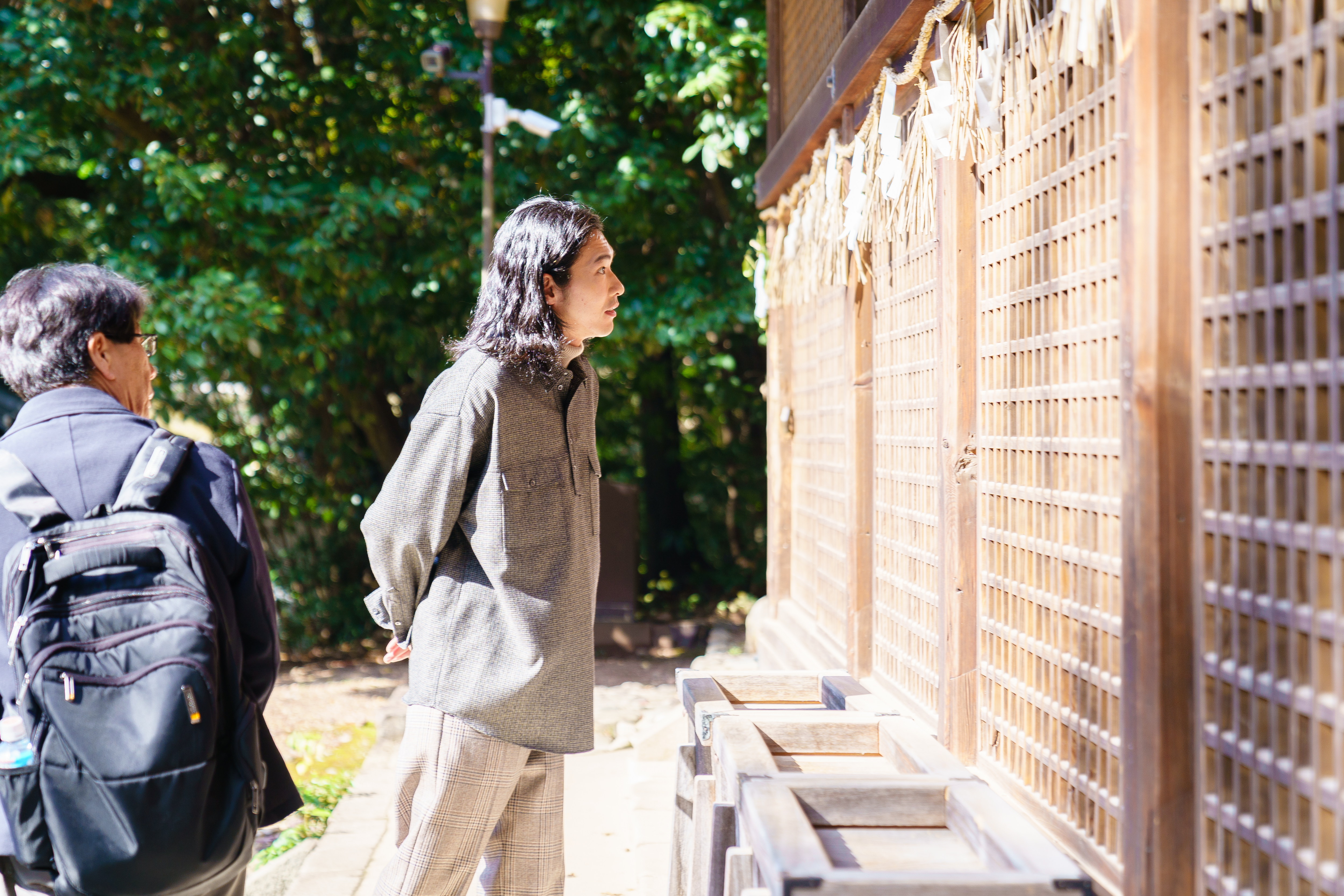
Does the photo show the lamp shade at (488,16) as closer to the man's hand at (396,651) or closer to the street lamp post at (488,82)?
the street lamp post at (488,82)

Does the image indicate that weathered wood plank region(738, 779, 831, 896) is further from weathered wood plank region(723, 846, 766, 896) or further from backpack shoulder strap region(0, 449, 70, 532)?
backpack shoulder strap region(0, 449, 70, 532)

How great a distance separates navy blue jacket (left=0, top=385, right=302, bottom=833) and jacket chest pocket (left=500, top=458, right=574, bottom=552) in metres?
0.53

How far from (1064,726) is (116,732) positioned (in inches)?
66.5

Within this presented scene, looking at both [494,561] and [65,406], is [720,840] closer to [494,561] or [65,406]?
[494,561]

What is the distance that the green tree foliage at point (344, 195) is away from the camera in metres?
7.98

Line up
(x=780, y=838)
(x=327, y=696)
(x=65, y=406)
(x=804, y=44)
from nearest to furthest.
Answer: (x=780, y=838)
(x=65, y=406)
(x=804, y=44)
(x=327, y=696)

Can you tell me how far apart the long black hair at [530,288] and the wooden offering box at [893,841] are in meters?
1.10

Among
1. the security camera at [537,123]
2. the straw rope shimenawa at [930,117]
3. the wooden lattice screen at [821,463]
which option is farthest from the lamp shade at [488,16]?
the straw rope shimenawa at [930,117]

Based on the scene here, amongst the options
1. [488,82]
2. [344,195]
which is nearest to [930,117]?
[488,82]

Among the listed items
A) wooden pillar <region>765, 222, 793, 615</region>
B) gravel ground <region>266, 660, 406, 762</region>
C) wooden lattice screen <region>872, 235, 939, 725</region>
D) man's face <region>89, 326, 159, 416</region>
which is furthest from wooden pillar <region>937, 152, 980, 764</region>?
gravel ground <region>266, 660, 406, 762</region>

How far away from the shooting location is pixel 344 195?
821 centimetres

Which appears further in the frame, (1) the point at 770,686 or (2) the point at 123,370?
(1) the point at 770,686

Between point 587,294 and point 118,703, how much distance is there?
1.31 metres

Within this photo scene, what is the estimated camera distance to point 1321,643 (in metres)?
1.31
